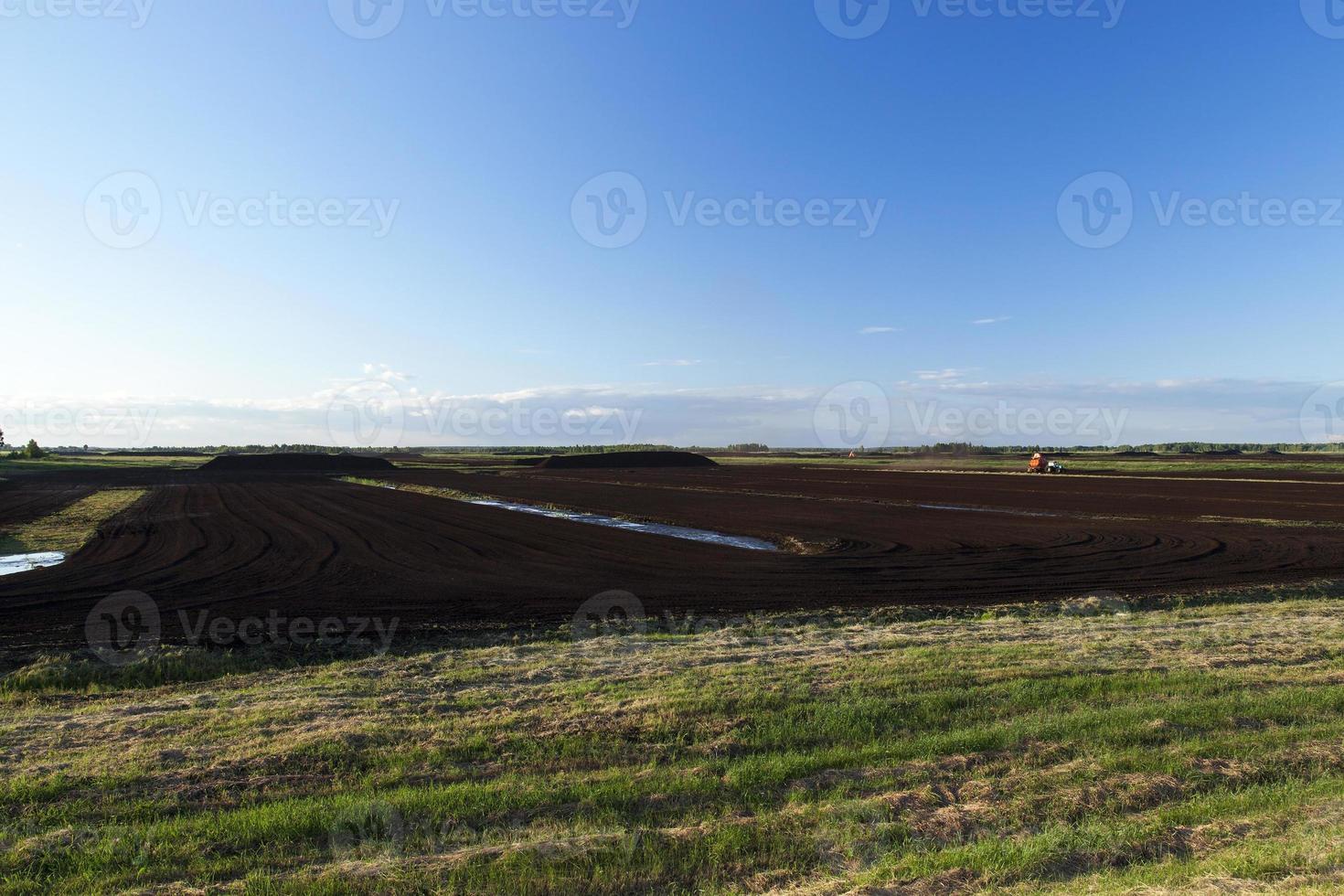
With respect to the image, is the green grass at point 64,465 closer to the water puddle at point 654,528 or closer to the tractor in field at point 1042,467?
the water puddle at point 654,528

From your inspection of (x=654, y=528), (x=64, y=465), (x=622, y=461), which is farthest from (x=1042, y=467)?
(x=64, y=465)

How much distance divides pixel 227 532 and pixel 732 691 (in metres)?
26.9

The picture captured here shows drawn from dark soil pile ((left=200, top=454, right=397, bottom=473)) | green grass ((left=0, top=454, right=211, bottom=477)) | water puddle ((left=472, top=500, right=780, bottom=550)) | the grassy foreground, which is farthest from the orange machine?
green grass ((left=0, top=454, right=211, bottom=477))

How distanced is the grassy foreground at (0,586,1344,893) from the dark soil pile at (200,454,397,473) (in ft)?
324

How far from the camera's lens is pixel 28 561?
21688mm

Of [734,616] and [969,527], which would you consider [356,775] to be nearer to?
[734,616]

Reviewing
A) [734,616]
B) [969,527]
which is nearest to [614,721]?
[734,616]

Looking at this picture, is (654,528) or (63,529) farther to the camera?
(654,528)

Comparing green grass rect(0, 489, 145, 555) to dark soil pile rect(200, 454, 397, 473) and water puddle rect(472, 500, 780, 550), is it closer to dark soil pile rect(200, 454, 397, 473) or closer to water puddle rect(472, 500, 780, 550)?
water puddle rect(472, 500, 780, 550)

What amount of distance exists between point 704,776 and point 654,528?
83.7ft

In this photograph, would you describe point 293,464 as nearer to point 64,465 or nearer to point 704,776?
point 64,465

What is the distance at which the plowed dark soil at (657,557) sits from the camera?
16109 millimetres

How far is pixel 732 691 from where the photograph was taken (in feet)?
26.7

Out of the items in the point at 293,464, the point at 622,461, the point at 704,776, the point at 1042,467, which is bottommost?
the point at 293,464
